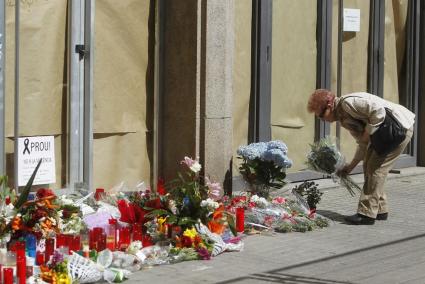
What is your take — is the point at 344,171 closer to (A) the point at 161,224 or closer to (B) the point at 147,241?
(A) the point at 161,224

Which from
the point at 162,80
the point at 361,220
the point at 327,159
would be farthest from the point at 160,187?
the point at 361,220

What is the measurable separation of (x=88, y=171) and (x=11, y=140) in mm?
875

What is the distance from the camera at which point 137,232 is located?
7.25 meters

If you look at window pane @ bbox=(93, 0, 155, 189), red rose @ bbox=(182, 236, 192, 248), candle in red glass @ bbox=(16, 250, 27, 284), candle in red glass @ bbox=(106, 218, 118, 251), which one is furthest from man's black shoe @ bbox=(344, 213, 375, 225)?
candle in red glass @ bbox=(16, 250, 27, 284)

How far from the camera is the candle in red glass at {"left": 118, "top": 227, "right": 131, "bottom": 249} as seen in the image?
704 centimetres

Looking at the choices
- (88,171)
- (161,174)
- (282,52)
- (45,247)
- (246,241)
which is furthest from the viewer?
(282,52)

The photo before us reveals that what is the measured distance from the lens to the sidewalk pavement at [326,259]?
6684mm

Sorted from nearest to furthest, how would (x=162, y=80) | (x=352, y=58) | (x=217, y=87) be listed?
(x=217, y=87) → (x=162, y=80) → (x=352, y=58)

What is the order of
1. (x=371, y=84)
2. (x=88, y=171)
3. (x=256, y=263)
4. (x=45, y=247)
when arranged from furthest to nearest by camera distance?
(x=371, y=84), (x=88, y=171), (x=256, y=263), (x=45, y=247)

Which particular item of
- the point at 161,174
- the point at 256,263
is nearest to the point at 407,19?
the point at 161,174

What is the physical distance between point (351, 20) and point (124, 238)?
5.77 metres

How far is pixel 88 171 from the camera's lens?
877cm

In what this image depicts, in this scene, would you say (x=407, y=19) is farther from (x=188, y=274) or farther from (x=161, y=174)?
(x=188, y=274)

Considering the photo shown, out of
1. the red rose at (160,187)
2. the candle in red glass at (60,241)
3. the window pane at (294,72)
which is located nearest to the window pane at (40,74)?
the red rose at (160,187)
